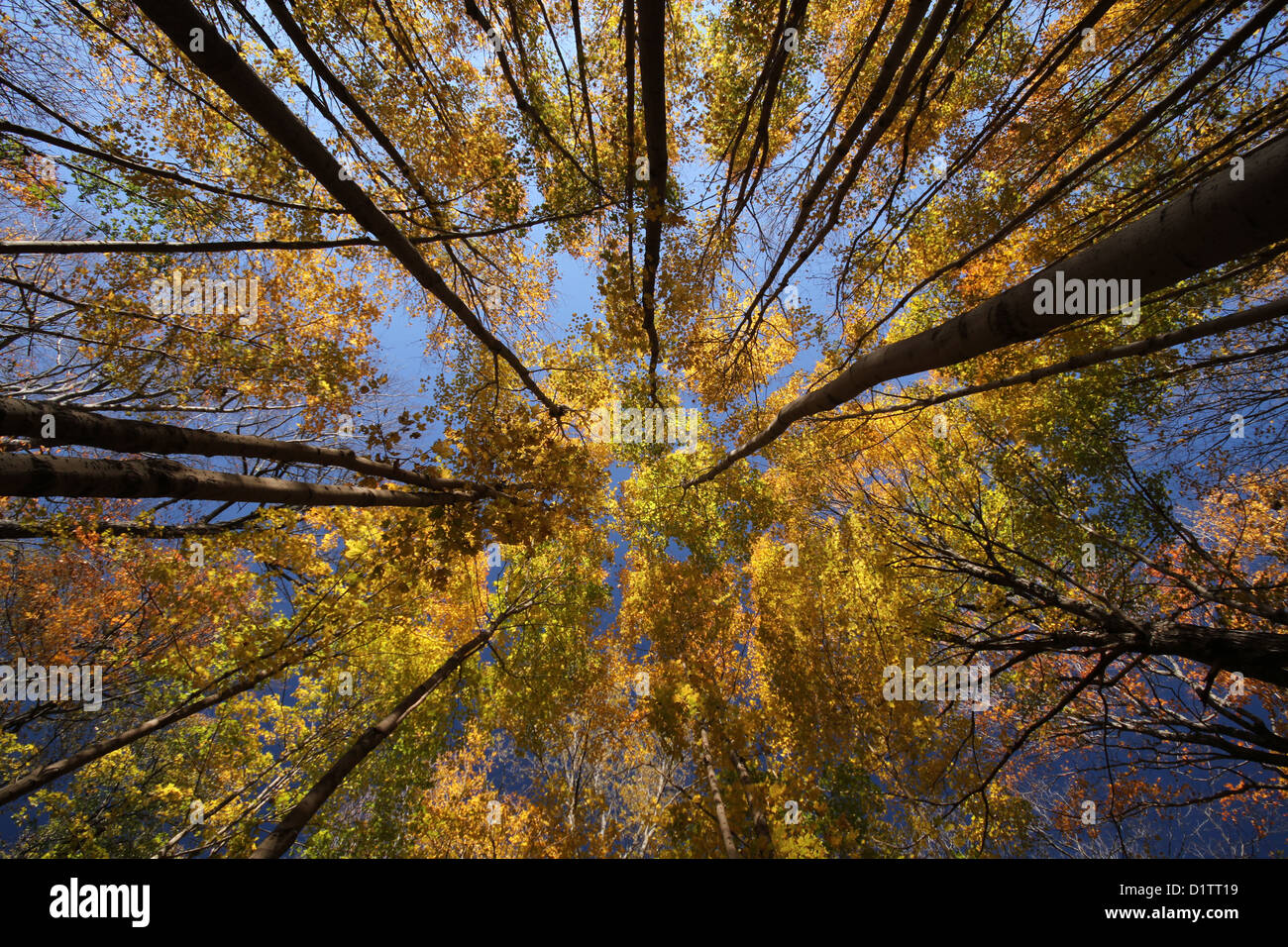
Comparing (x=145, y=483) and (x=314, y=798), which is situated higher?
(x=145, y=483)

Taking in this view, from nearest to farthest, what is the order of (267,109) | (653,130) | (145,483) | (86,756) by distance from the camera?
1. (145,483)
2. (267,109)
3. (653,130)
4. (86,756)

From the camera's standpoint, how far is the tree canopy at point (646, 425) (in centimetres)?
329

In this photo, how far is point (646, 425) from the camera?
10945 millimetres

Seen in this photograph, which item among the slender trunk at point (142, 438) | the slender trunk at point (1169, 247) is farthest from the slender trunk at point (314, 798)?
the slender trunk at point (1169, 247)

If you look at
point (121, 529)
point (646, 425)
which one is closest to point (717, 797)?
point (646, 425)

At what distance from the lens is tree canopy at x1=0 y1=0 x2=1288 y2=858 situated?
329cm

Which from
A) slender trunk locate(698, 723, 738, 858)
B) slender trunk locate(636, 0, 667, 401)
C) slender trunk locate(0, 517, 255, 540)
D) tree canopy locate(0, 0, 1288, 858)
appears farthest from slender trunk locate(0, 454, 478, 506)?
slender trunk locate(698, 723, 738, 858)

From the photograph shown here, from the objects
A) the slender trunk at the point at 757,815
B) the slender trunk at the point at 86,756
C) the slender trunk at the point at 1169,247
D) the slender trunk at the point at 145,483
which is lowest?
the slender trunk at the point at 757,815

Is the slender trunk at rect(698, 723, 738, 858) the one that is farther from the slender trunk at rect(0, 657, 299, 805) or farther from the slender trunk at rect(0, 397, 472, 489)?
the slender trunk at rect(0, 397, 472, 489)

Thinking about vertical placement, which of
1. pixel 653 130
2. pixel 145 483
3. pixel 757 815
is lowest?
pixel 757 815

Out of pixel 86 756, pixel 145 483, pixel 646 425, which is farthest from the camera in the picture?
pixel 646 425

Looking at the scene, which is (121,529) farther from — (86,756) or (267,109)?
(267,109)

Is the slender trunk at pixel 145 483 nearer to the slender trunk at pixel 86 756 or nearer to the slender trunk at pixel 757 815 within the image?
the slender trunk at pixel 86 756
